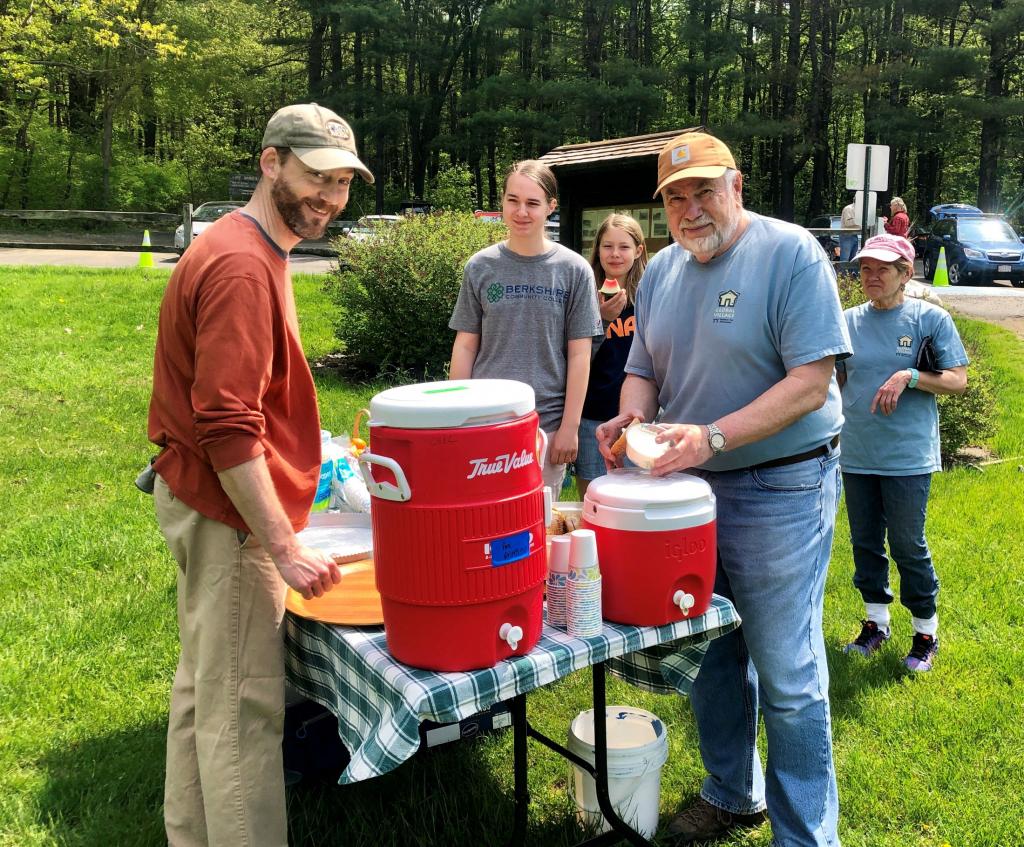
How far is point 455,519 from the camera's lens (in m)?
1.68

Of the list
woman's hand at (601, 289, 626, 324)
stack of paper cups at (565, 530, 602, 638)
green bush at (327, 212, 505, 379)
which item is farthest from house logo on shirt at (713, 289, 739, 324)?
green bush at (327, 212, 505, 379)

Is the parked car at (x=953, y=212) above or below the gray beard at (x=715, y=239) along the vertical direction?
above

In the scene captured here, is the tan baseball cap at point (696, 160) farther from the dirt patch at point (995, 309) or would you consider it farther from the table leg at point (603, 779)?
the dirt patch at point (995, 309)

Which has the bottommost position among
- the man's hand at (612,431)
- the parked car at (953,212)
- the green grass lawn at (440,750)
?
the green grass lawn at (440,750)

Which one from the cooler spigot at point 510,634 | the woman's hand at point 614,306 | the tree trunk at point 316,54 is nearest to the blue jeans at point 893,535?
the woman's hand at point 614,306

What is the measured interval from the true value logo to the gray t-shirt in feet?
5.76

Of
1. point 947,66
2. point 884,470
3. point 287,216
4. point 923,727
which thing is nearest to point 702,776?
point 923,727

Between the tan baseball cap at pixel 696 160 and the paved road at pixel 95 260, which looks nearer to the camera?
the tan baseball cap at pixel 696 160

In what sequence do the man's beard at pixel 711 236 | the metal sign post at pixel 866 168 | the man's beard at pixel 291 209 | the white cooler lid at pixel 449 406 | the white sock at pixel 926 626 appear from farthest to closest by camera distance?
the metal sign post at pixel 866 168, the white sock at pixel 926 626, the man's beard at pixel 711 236, the man's beard at pixel 291 209, the white cooler lid at pixel 449 406

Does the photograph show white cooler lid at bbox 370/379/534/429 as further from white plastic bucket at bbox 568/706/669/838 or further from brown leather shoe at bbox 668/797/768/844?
brown leather shoe at bbox 668/797/768/844

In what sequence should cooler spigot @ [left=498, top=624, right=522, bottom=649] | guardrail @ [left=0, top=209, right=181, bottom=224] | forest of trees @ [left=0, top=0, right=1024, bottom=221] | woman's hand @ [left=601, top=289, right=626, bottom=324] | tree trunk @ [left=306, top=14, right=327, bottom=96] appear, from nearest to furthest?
cooler spigot @ [left=498, top=624, right=522, bottom=649]
woman's hand @ [left=601, top=289, right=626, bottom=324]
guardrail @ [left=0, top=209, right=181, bottom=224]
forest of trees @ [left=0, top=0, right=1024, bottom=221]
tree trunk @ [left=306, top=14, right=327, bottom=96]

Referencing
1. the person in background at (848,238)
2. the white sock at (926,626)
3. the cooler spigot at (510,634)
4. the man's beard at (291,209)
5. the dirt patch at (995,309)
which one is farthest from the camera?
the person in background at (848,238)

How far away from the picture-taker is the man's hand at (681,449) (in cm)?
209

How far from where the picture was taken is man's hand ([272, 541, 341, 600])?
2.00m
